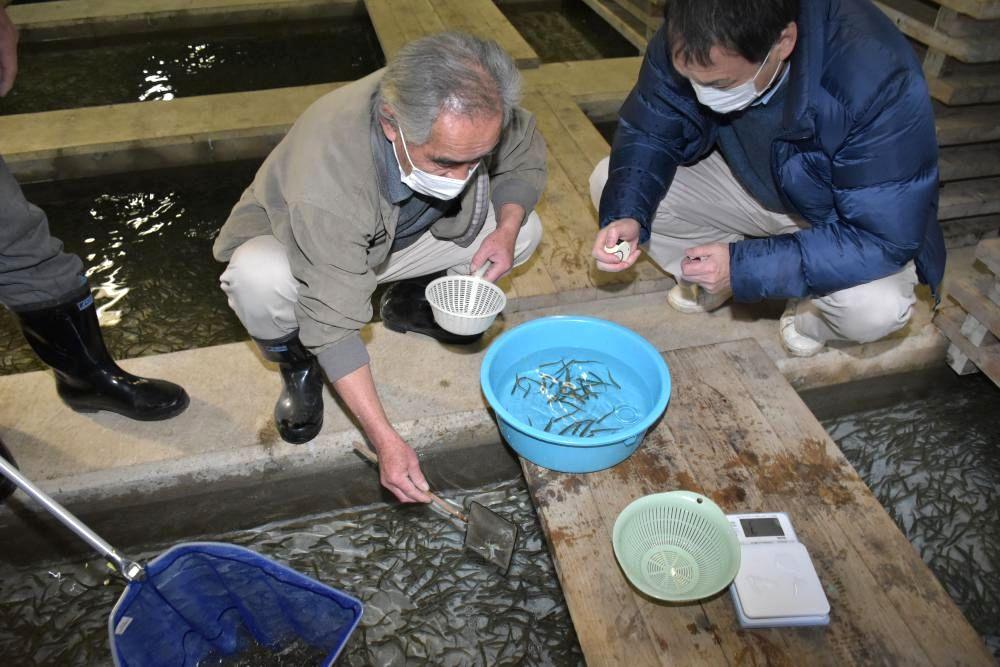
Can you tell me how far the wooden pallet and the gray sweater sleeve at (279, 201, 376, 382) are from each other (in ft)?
6.86

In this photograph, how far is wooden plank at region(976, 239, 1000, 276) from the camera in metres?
2.28

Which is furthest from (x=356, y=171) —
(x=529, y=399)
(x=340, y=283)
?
(x=529, y=399)

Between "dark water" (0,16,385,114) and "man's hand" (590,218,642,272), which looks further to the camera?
"dark water" (0,16,385,114)

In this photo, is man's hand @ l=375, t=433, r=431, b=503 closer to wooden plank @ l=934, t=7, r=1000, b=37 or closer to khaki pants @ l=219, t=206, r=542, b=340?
khaki pants @ l=219, t=206, r=542, b=340

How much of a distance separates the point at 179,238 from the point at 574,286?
2022mm

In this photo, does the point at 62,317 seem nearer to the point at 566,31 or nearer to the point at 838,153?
the point at 838,153

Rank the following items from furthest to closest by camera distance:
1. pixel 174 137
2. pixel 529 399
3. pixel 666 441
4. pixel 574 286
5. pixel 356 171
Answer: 1. pixel 174 137
2. pixel 574 286
3. pixel 529 399
4. pixel 666 441
5. pixel 356 171

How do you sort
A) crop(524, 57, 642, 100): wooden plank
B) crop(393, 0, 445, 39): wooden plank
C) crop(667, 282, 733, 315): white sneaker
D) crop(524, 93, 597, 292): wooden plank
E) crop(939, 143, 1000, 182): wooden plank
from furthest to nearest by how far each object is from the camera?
crop(393, 0, 445, 39): wooden plank → crop(524, 57, 642, 100): wooden plank → crop(939, 143, 1000, 182): wooden plank → crop(524, 93, 597, 292): wooden plank → crop(667, 282, 733, 315): white sneaker

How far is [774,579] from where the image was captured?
170cm

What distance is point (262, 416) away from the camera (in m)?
2.22

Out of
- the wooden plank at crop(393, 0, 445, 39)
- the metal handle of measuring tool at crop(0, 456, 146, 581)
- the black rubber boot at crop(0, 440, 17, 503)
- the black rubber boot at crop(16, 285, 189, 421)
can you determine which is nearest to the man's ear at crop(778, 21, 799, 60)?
the metal handle of measuring tool at crop(0, 456, 146, 581)

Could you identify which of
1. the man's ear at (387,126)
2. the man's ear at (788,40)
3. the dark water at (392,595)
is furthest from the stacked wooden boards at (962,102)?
the dark water at (392,595)

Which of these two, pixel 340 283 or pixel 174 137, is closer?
pixel 340 283

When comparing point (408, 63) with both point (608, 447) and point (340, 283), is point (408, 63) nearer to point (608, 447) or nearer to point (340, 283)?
point (340, 283)
